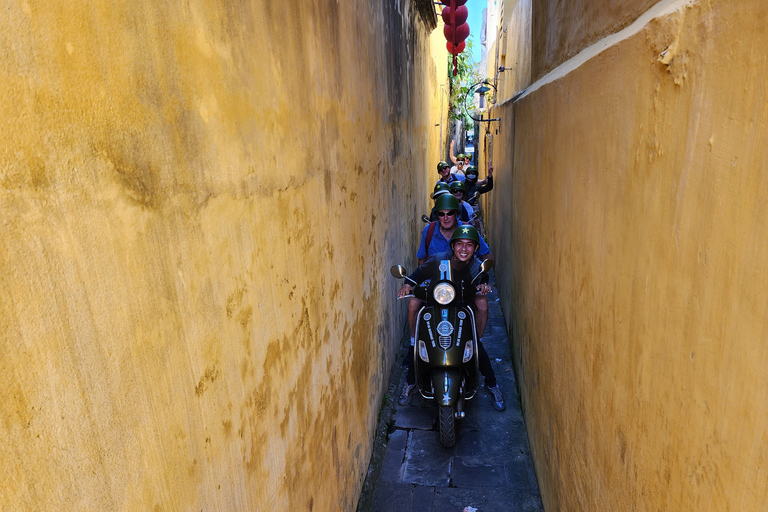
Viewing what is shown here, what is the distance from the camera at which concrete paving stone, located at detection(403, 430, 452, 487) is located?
4.08 metres

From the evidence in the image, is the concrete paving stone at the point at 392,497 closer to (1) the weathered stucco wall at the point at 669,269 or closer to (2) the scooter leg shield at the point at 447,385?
(2) the scooter leg shield at the point at 447,385

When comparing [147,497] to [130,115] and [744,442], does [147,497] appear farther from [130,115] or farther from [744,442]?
[744,442]

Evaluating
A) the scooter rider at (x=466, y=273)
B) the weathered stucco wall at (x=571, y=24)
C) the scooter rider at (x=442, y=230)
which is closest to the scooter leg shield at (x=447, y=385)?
the scooter rider at (x=466, y=273)

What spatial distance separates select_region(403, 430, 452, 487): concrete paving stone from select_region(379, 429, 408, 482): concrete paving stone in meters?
0.05

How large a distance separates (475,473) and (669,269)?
10.4 ft

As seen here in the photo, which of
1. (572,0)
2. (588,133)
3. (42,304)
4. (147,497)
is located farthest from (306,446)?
(572,0)

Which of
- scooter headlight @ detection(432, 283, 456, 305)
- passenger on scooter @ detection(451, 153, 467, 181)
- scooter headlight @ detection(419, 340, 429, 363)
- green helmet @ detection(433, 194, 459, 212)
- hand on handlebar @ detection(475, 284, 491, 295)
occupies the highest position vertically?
passenger on scooter @ detection(451, 153, 467, 181)

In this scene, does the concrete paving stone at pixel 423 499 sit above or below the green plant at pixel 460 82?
below

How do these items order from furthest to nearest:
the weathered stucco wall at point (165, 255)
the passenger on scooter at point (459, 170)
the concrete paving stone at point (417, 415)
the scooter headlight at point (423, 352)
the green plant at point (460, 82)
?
the green plant at point (460, 82) → the passenger on scooter at point (459, 170) → the concrete paving stone at point (417, 415) → the scooter headlight at point (423, 352) → the weathered stucco wall at point (165, 255)

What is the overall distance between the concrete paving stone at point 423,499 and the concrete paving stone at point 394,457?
0.22 meters

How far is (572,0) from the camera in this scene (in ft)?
10.4

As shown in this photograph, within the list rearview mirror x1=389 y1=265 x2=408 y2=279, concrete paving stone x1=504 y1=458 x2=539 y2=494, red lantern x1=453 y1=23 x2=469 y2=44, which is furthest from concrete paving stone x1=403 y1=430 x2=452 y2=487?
red lantern x1=453 y1=23 x2=469 y2=44

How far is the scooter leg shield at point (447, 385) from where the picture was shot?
13.4 ft

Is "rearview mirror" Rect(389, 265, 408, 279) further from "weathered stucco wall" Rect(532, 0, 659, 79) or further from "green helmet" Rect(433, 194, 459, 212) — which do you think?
"weathered stucco wall" Rect(532, 0, 659, 79)
